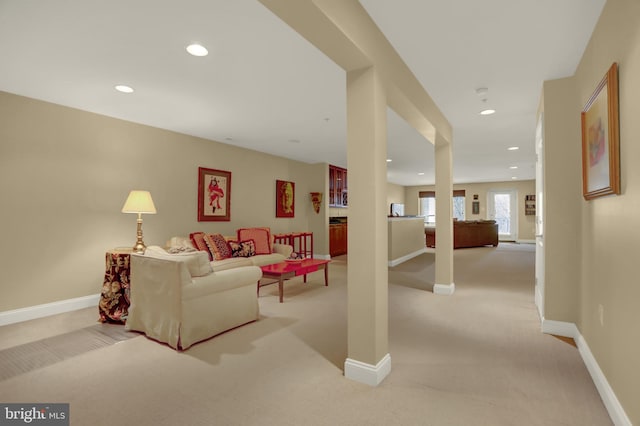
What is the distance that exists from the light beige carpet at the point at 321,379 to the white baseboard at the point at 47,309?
19 cm

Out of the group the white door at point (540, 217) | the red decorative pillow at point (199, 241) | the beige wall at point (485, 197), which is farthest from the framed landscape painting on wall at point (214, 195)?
the beige wall at point (485, 197)

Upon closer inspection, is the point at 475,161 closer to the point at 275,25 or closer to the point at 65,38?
the point at 275,25

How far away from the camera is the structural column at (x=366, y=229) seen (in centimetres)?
217

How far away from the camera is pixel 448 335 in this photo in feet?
9.99

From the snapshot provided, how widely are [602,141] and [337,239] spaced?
6838 millimetres

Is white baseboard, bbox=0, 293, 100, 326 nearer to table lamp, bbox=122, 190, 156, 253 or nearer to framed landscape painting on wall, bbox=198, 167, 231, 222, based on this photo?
table lamp, bbox=122, 190, 156, 253

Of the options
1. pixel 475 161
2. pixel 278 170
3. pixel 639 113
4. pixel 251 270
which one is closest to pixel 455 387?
pixel 639 113

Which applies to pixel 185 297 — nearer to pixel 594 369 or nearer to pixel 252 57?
pixel 252 57

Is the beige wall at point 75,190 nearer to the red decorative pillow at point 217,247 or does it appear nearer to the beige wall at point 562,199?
the red decorative pillow at point 217,247

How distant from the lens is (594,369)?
2.19 meters

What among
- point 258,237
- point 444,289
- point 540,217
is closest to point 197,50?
point 258,237

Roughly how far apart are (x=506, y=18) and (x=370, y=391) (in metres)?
2.64

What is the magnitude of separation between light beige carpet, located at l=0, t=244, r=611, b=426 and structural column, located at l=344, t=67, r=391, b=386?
192 millimetres

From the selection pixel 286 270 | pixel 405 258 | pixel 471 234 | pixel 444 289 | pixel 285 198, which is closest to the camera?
pixel 286 270
